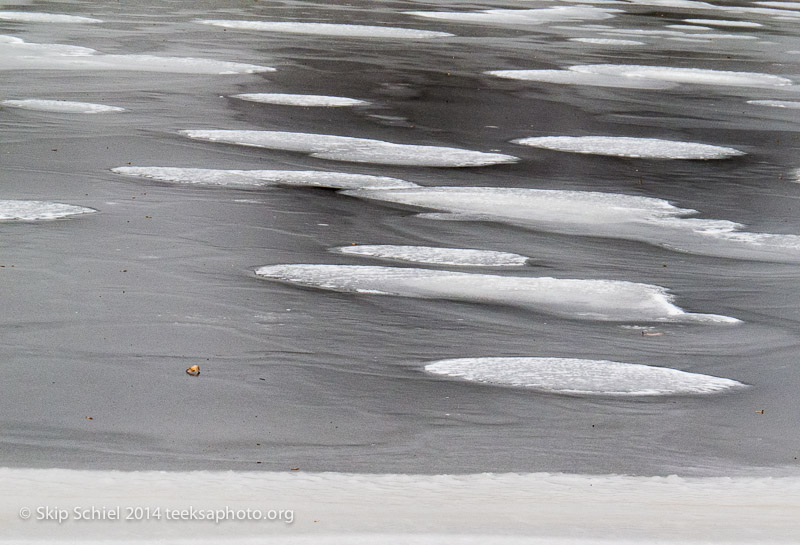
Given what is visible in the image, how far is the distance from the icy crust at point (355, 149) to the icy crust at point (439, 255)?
2.89 meters

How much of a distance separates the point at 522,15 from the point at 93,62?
12.4 metres

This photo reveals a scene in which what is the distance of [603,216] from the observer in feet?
30.1

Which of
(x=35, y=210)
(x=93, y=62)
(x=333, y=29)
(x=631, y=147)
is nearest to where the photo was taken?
(x=35, y=210)

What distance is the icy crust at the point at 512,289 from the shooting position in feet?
22.3

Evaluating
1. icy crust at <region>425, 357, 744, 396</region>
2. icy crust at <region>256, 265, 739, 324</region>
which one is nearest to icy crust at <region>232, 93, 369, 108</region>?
icy crust at <region>256, 265, 739, 324</region>

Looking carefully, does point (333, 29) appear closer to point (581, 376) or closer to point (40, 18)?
point (40, 18)

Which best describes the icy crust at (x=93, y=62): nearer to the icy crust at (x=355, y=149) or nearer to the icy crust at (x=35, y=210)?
the icy crust at (x=355, y=149)

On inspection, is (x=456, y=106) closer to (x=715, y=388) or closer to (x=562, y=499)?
(x=715, y=388)

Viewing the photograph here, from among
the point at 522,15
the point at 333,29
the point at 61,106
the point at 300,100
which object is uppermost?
the point at 61,106

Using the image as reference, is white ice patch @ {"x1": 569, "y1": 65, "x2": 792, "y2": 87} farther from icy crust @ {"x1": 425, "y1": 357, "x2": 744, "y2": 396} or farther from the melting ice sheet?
icy crust @ {"x1": 425, "y1": 357, "x2": 744, "y2": 396}

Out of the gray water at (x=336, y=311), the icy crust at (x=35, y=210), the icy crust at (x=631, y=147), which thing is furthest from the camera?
the icy crust at (x=631, y=147)

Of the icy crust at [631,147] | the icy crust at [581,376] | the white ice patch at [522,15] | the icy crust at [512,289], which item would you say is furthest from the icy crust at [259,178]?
the white ice patch at [522,15]

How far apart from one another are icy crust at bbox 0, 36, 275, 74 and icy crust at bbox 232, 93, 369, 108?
6.31 ft

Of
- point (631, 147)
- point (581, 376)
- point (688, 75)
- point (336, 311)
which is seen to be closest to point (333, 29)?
point (688, 75)
